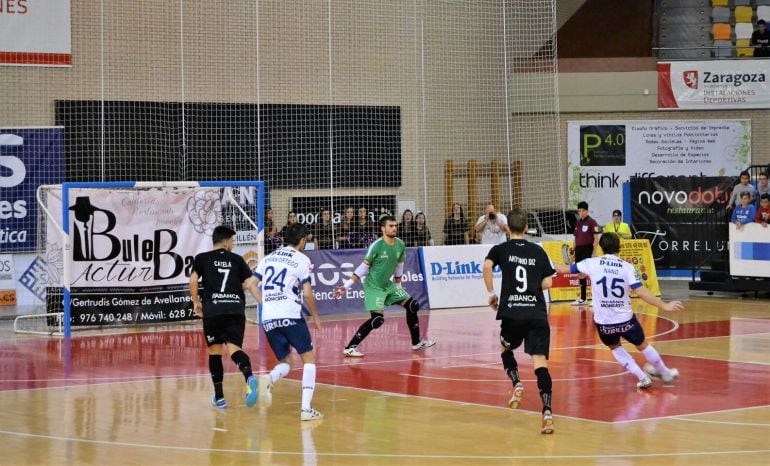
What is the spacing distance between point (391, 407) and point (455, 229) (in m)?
14.1

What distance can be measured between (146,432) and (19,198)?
46.8 ft

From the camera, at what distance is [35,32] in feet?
86.3

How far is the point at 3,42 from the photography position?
85.3 feet

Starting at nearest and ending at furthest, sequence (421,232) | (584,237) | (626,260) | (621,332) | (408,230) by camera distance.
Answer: (621,332)
(584,237)
(421,232)
(408,230)
(626,260)

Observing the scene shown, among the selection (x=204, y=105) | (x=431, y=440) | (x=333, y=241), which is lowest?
(x=431, y=440)

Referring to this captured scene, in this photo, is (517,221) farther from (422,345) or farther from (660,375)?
(422,345)

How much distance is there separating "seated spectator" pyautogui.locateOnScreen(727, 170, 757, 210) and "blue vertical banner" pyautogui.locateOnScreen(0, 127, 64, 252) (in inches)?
631

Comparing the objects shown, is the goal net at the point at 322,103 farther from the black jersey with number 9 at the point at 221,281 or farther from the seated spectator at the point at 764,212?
the black jersey with number 9 at the point at 221,281

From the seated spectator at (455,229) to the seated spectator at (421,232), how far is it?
2.35 feet

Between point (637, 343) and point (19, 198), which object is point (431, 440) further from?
point (19, 198)

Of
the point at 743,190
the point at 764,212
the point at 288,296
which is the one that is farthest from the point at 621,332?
the point at 743,190

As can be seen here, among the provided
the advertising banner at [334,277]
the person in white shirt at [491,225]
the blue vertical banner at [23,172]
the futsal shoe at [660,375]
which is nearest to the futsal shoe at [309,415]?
the futsal shoe at [660,375]

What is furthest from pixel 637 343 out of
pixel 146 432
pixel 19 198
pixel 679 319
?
pixel 19 198

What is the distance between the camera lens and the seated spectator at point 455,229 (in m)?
26.3
